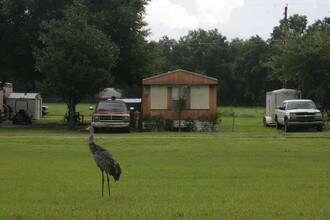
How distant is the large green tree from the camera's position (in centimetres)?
3397

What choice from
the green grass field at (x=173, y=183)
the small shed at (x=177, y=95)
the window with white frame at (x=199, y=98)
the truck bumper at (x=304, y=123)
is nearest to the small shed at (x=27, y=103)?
the small shed at (x=177, y=95)

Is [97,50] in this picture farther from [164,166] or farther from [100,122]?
[164,166]

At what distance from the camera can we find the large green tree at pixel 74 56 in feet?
111

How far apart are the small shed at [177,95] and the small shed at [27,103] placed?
659 inches

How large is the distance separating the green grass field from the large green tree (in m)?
11.4

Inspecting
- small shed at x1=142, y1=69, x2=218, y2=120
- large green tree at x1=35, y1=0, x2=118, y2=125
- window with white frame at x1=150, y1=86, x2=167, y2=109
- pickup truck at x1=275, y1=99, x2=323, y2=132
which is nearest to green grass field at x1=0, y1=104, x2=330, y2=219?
pickup truck at x1=275, y1=99, x2=323, y2=132

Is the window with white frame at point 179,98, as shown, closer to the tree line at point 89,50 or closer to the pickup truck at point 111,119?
the pickup truck at point 111,119

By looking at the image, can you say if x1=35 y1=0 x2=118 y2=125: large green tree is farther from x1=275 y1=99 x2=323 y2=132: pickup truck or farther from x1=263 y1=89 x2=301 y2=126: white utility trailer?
x1=263 y1=89 x2=301 y2=126: white utility trailer

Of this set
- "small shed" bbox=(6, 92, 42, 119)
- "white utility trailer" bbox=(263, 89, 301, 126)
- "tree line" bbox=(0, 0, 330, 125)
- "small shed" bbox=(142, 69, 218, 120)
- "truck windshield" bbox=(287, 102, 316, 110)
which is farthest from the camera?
"small shed" bbox=(6, 92, 42, 119)

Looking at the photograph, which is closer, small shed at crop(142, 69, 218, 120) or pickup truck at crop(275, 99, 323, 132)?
pickup truck at crop(275, 99, 323, 132)

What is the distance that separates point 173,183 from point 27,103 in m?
38.5

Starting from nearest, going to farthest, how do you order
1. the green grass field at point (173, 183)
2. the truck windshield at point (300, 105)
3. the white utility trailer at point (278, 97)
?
the green grass field at point (173, 183) → the truck windshield at point (300, 105) → the white utility trailer at point (278, 97)

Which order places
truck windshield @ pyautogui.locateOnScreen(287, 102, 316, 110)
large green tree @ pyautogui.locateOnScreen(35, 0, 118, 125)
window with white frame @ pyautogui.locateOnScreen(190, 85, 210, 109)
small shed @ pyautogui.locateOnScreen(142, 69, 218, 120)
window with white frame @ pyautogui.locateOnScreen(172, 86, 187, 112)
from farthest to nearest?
1. window with white frame @ pyautogui.locateOnScreen(190, 85, 210, 109)
2. small shed @ pyautogui.locateOnScreen(142, 69, 218, 120)
3. window with white frame @ pyautogui.locateOnScreen(172, 86, 187, 112)
4. truck windshield @ pyautogui.locateOnScreen(287, 102, 316, 110)
5. large green tree @ pyautogui.locateOnScreen(35, 0, 118, 125)

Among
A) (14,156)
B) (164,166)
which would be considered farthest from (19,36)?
(164,166)
